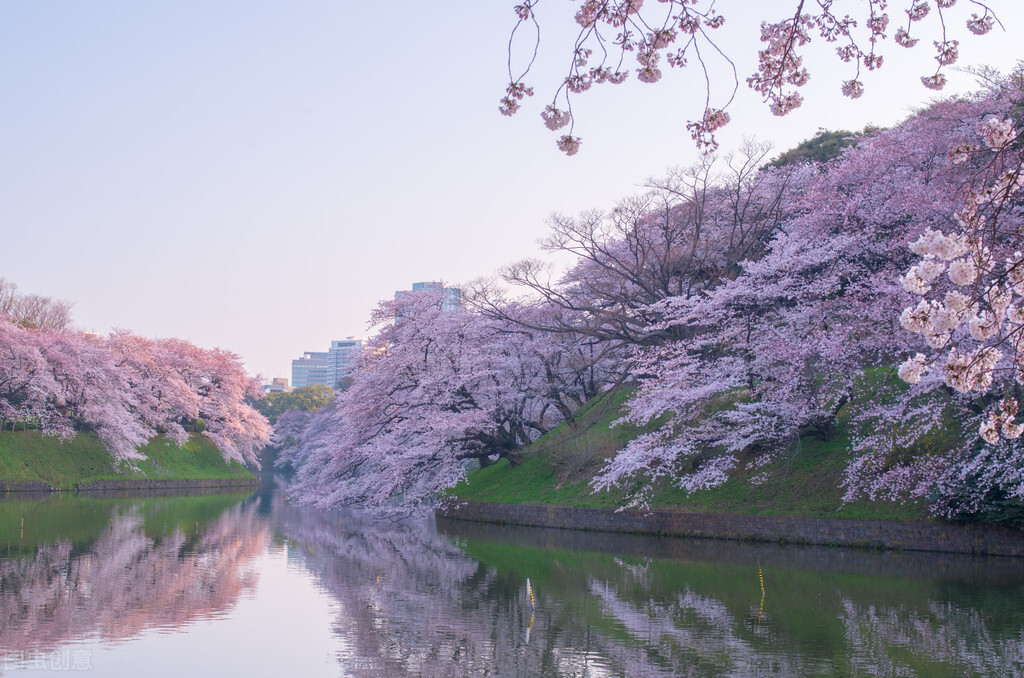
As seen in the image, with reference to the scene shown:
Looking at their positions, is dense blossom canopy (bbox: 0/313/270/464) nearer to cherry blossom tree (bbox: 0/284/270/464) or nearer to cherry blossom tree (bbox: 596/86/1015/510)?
cherry blossom tree (bbox: 0/284/270/464)

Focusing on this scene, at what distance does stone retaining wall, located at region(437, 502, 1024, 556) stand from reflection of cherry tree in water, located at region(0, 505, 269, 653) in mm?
9031

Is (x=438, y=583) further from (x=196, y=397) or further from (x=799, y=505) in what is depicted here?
(x=196, y=397)

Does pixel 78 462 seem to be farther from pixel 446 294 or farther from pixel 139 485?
pixel 446 294

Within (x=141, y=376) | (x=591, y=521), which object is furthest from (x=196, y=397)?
(x=591, y=521)

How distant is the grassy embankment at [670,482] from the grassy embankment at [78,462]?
2281 cm

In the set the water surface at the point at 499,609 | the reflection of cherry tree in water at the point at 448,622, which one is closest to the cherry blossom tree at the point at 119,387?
the water surface at the point at 499,609

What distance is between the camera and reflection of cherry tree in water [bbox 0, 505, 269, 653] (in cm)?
1098

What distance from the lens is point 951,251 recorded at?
225 inches

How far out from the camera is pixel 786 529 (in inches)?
877

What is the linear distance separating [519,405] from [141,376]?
1430 inches

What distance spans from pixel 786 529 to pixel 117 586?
15.1 m

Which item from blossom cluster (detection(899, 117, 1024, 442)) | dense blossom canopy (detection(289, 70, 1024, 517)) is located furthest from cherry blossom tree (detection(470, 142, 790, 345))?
blossom cluster (detection(899, 117, 1024, 442))

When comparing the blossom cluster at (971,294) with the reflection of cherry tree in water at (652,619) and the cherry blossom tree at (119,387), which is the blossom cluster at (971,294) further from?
the cherry blossom tree at (119,387)

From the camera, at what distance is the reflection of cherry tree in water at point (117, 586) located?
11.0 m
